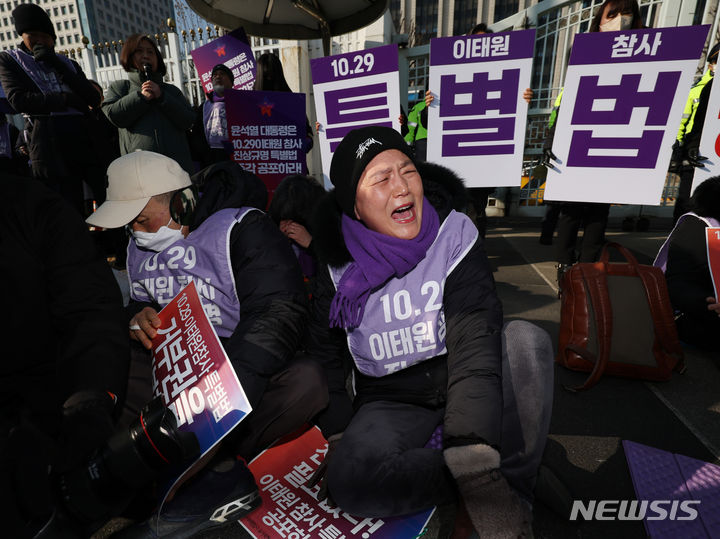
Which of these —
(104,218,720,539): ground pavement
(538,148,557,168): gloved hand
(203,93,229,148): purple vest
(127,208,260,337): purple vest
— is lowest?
(104,218,720,539): ground pavement

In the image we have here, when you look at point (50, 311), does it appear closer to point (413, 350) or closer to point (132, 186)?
point (132, 186)

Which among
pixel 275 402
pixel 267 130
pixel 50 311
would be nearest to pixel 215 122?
pixel 267 130

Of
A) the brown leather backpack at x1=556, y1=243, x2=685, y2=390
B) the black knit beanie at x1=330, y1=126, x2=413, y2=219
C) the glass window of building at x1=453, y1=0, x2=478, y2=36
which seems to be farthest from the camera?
the glass window of building at x1=453, y1=0, x2=478, y2=36

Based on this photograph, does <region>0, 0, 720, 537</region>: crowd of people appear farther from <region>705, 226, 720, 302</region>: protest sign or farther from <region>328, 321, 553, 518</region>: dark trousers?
<region>705, 226, 720, 302</region>: protest sign

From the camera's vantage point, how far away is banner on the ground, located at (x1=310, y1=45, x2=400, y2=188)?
11.3ft

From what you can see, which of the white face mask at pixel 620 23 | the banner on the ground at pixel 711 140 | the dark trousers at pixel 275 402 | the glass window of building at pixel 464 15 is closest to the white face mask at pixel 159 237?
the dark trousers at pixel 275 402

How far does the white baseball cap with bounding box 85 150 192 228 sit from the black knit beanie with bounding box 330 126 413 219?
70 centimetres

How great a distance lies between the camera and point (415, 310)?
1.38 metres

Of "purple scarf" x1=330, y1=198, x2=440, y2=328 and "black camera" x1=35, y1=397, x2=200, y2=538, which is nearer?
"black camera" x1=35, y1=397, x2=200, y2=538

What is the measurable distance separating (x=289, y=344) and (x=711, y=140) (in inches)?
127

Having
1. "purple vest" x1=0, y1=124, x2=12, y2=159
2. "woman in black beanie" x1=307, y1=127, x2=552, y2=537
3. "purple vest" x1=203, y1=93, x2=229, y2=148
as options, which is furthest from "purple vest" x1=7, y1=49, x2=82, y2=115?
"woman in black beanie" x1=307, y1=127, x2=552, y2=537

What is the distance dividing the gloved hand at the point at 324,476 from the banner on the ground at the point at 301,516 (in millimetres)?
18

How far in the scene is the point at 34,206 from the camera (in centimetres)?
116

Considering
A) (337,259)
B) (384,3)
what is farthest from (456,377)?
(384,3)
